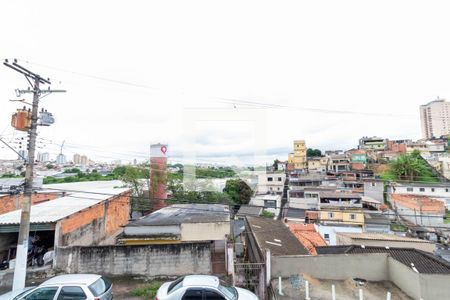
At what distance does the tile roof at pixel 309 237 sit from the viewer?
49.2 ft

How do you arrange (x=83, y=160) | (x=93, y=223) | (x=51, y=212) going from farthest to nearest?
(x=83, y=160) → (x=93, y=223) → (x=51, y=212)

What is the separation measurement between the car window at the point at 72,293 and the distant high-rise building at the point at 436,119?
113 m

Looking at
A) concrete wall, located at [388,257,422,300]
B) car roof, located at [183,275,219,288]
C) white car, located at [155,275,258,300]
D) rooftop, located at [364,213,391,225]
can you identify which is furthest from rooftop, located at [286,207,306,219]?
car roof, located at [183,275,219,288]

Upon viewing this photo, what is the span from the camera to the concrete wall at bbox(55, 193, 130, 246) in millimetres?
10141

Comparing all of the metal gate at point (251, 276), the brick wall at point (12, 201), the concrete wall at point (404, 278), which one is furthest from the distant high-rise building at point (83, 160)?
the concrete wall at point (404, 278)

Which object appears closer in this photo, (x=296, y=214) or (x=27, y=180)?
(x=27, y=180)

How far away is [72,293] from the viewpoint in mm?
5250

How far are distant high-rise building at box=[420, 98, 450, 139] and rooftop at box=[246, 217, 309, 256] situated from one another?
103 meters

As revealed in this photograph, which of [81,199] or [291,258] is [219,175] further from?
[291,258]

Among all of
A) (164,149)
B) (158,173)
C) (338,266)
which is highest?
(164,149)

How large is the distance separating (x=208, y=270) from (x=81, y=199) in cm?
928

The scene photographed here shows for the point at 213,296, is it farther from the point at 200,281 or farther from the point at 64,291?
the point at 64,291

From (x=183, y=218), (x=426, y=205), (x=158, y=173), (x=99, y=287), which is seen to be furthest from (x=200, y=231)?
(x=426, y=205)

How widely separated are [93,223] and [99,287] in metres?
8.62
